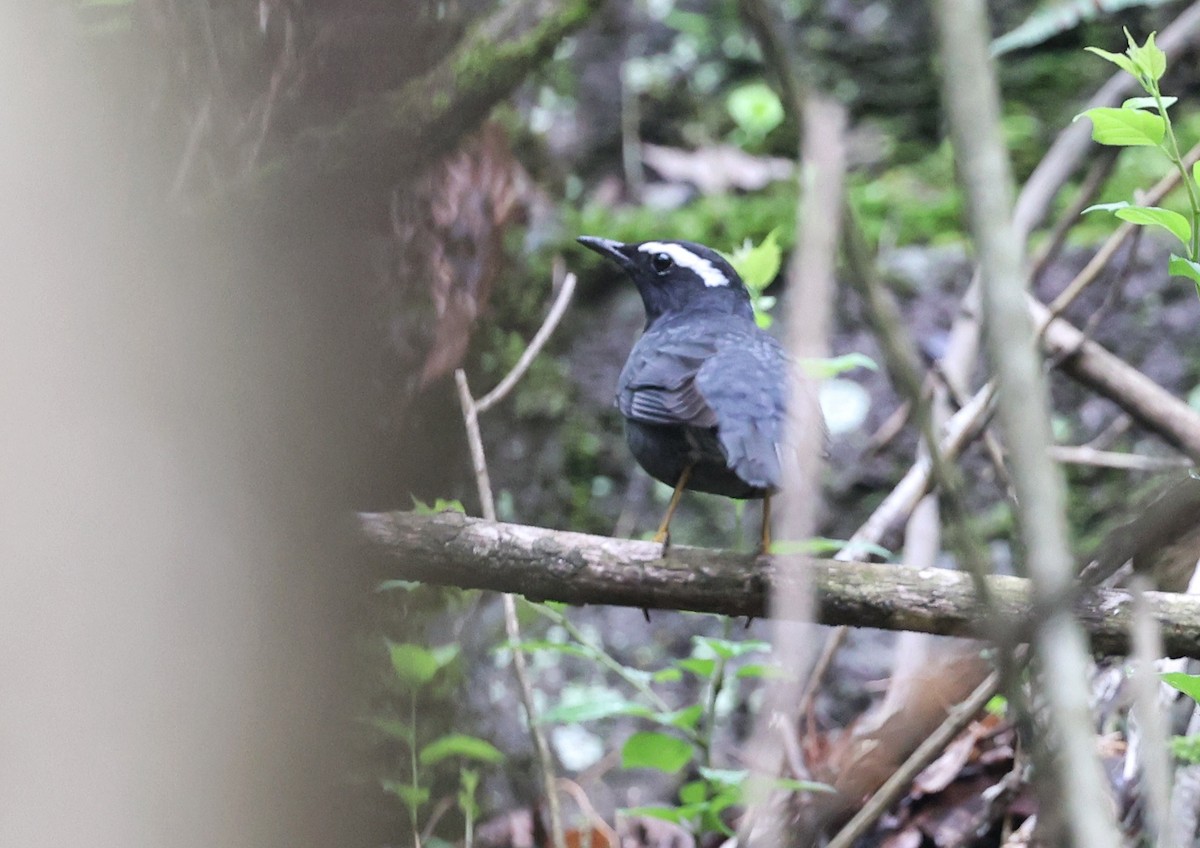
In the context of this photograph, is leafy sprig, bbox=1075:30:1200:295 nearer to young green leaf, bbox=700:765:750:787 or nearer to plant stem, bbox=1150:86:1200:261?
plant stem, bbox=1150:86:1200:261

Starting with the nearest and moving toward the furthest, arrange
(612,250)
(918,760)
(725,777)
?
1. (918,760)
2. (725,777)
3. (612,250)

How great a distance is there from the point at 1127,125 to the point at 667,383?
1169 mm

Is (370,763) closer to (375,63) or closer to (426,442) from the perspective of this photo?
(426,442)

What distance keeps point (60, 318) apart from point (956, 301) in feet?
12.9

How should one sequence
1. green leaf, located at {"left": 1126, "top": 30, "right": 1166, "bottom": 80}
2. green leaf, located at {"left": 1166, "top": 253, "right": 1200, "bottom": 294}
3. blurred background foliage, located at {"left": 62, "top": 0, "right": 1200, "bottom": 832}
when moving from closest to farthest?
1. green leaf, located at {"left": 1166, "top": 253, "right": 1200, "bottom": 294}
2. green leaf, located at {"left": 1126, "top": 30, "right": 1166, "bottom": 80}
3. blurred background foliage, located at {"left": 62, "top": 0, "right": 1200, "bottom": 832}

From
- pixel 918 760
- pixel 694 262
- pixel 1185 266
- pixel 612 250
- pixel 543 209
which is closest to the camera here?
pixel 1185 266

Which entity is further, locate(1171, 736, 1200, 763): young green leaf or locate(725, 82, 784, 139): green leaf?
locate(725, 82, 784, 139): green leaf

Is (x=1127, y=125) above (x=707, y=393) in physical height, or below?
above

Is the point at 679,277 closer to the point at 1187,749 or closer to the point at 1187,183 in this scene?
the point at 1187,183

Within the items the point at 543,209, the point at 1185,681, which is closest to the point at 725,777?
the point at 1185,681

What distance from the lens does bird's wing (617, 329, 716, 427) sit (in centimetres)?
255

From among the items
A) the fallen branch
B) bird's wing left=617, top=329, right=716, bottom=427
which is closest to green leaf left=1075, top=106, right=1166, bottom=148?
the fallen branch

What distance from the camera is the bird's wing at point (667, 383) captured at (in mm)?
2555

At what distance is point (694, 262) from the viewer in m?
3.36
